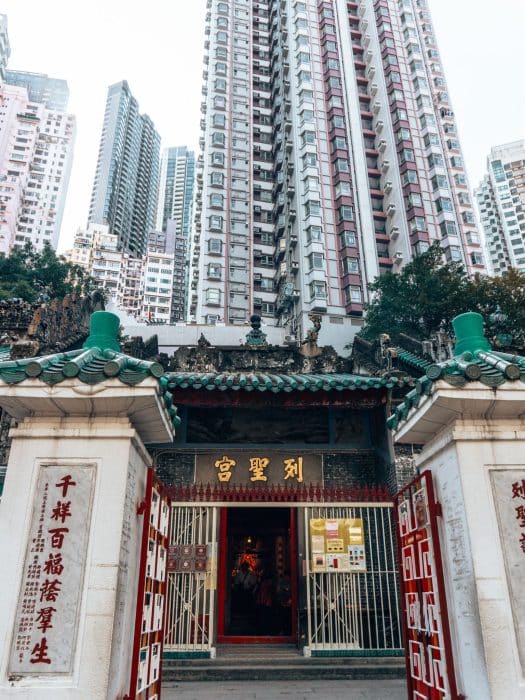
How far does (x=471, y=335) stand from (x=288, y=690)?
5.55m

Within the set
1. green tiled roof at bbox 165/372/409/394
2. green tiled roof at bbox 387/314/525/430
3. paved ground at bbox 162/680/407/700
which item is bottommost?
paved ground at bbox 162/680/407/700

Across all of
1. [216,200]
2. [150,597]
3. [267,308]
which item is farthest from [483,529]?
[216,200]

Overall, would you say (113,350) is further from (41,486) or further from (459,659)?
(459,659)

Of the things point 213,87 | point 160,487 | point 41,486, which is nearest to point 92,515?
point 41,486

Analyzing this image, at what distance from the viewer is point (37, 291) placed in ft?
114

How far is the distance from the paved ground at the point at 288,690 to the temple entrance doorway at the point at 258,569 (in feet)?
22.8

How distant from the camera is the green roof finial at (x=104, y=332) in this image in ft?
17.7

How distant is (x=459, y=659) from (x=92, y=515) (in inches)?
135

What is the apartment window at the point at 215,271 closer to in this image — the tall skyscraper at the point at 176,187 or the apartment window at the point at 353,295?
the apartment window at the point at 353,295

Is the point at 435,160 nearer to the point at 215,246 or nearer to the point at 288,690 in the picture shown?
the point at 215,246

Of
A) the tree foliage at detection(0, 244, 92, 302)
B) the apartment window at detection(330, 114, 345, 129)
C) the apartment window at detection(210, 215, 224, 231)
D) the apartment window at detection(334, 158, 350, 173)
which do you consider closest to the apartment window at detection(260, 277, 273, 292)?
the apartment window at detection(210, 215, 224, 231)

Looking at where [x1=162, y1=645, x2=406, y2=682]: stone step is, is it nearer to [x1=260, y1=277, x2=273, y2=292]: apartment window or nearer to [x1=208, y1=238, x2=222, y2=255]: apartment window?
[x1=208, y1=238, x2=222, y2=255]: apartment window

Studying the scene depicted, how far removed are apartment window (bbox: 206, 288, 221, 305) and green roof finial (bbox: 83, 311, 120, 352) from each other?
134 ft

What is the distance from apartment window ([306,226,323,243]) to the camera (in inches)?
1672
